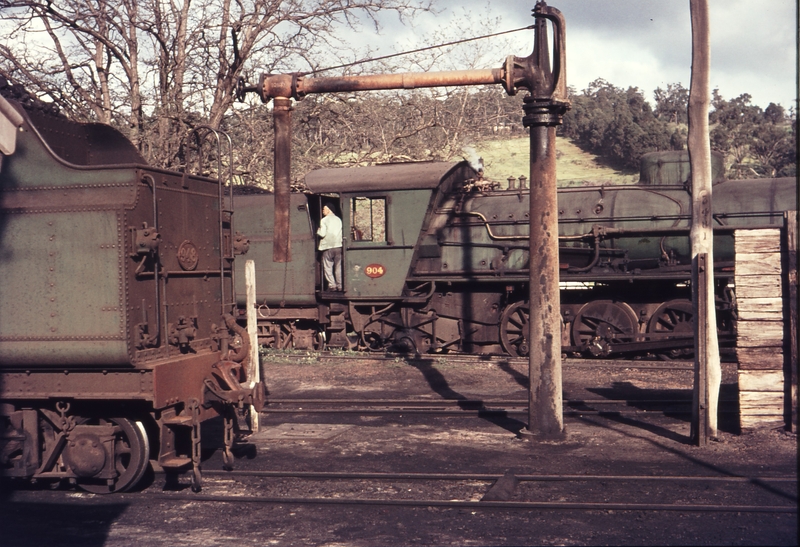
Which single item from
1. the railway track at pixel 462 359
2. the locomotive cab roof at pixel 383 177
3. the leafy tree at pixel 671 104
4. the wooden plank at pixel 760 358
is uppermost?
the leafy tree at pixel 671 104

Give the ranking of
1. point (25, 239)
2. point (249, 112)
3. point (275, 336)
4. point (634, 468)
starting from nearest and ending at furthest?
point (25, 239) → point (634, 468) → point (275, 336) → point (249, 112)

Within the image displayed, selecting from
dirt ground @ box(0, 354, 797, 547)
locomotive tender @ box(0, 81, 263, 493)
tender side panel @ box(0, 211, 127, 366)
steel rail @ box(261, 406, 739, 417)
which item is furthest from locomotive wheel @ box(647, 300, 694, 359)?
tender side panel @ box(0, 211, 127, 366)

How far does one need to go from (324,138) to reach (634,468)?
1727cm

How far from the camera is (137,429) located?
20.9 ft

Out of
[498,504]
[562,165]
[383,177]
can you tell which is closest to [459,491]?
[498,504]

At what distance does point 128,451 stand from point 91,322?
1161mm

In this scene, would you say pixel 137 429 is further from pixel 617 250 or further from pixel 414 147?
pixel 414 147

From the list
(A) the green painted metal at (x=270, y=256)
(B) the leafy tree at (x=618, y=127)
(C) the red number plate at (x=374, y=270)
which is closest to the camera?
(C) the red number plate at (x=374, y=270)

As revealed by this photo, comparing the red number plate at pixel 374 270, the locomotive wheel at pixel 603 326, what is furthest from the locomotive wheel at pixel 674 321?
the red number plate at pixel 374 270

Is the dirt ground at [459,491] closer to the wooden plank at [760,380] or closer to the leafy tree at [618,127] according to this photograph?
the wooden plank at [760,380]

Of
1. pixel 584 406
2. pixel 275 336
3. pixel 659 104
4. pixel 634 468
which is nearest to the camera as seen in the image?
pixel 634 468

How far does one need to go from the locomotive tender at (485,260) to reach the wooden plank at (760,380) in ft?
15.8

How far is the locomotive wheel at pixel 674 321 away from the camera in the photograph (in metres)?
12.9

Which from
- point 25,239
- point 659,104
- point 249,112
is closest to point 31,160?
point 25,239
